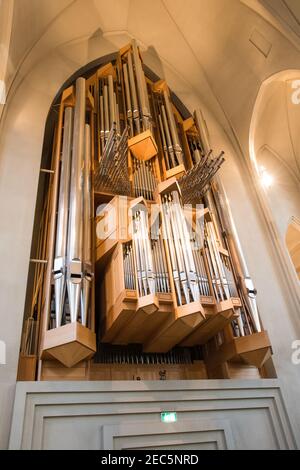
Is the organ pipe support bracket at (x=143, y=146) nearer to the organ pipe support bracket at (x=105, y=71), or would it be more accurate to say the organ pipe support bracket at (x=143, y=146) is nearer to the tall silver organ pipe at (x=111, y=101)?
the tall silver organ pipe at (x=111, y=101)

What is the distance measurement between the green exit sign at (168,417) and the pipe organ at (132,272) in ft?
2.47

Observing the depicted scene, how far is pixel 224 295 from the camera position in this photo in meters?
3.68

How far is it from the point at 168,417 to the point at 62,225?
2253 millimetres

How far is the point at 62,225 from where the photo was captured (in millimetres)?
3779

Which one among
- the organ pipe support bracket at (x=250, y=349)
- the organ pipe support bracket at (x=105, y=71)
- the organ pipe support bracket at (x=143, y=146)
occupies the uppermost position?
the organ pipe support bracket at (x=105, y=71)

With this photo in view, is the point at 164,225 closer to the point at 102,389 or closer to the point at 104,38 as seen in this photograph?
the point at 102,389

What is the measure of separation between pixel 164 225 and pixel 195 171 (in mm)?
1282

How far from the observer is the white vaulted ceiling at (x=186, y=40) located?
5.43m

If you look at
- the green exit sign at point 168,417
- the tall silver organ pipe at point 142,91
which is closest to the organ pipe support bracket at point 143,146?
the tall silver organ pipe at point 142,91

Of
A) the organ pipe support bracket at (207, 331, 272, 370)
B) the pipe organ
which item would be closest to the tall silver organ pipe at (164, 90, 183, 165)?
the pipe organ
